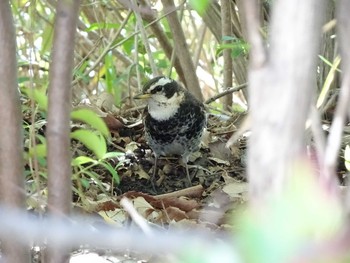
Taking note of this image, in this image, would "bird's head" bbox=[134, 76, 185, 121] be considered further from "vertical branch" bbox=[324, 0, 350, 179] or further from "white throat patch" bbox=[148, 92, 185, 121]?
"vertical branch" bbox=[324, 0, 350, 179]

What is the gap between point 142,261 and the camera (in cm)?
154

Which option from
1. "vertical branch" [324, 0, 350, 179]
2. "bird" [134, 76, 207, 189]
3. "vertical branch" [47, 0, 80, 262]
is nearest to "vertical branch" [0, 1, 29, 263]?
"vertical branch" [47, 0, 80, 262]

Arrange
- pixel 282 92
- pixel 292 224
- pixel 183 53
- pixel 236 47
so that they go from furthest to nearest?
1. pixel 183 53
2. pixel 236 47
3. pixel 282 92
4. pixel 292 224

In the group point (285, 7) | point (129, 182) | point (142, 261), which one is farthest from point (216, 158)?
point (285, 7)

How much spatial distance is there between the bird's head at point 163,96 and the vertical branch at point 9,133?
6.06 ft

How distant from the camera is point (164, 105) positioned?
9.66 ft

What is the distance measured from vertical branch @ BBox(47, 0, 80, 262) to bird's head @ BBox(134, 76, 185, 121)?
187cm

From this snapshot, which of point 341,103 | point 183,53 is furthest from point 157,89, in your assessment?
point 341,103

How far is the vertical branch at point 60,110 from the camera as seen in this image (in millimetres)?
1001

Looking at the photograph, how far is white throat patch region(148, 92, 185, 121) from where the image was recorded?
9.53ft

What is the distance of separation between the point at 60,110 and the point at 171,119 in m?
1.92

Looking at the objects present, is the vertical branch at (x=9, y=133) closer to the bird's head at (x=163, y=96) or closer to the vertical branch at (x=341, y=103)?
the vertical branch at (x=341, y=103)

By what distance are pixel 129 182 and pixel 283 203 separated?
Answer: 2.05 m

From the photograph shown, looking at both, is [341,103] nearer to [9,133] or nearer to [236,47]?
[9,133]
